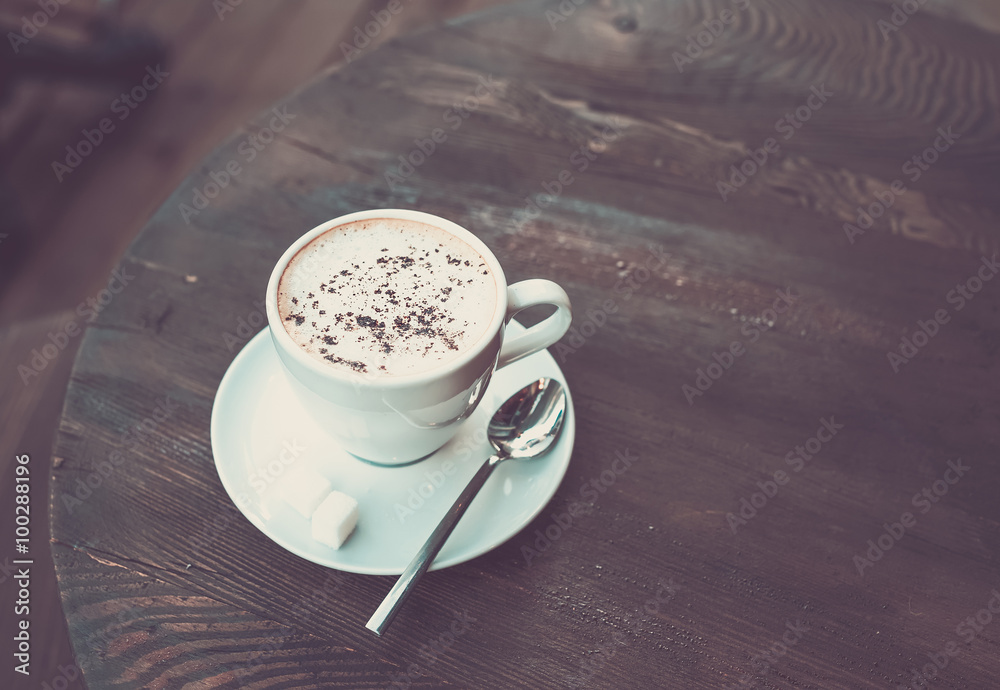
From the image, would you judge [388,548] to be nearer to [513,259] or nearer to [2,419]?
[513,259]

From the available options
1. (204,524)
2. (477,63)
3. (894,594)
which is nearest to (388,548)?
(204,524)

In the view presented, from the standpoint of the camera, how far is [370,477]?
86 cm

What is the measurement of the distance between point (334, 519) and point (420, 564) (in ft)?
0.33

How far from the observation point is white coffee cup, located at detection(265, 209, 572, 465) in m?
0.71

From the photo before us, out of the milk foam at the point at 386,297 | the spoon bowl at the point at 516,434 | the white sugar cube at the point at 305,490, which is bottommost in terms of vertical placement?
the white sugar cube at the point at 305,490

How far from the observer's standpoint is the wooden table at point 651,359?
2.55 feet

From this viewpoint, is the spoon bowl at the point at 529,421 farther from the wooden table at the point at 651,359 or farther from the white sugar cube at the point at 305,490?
the white sugar cube at the point at 305,490

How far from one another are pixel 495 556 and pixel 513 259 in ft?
1.42

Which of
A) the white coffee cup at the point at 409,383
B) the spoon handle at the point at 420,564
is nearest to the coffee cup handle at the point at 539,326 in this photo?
the white coffee cup at the point at 409,383

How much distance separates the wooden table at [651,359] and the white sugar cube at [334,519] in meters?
0.07

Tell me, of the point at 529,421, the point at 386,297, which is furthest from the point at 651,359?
the point at 386,297


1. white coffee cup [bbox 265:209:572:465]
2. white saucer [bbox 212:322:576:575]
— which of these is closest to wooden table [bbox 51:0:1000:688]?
white saucer [bbox 212:322:576:575]

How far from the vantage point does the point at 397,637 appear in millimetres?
767

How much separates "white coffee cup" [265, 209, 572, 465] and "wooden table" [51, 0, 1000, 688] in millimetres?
152
